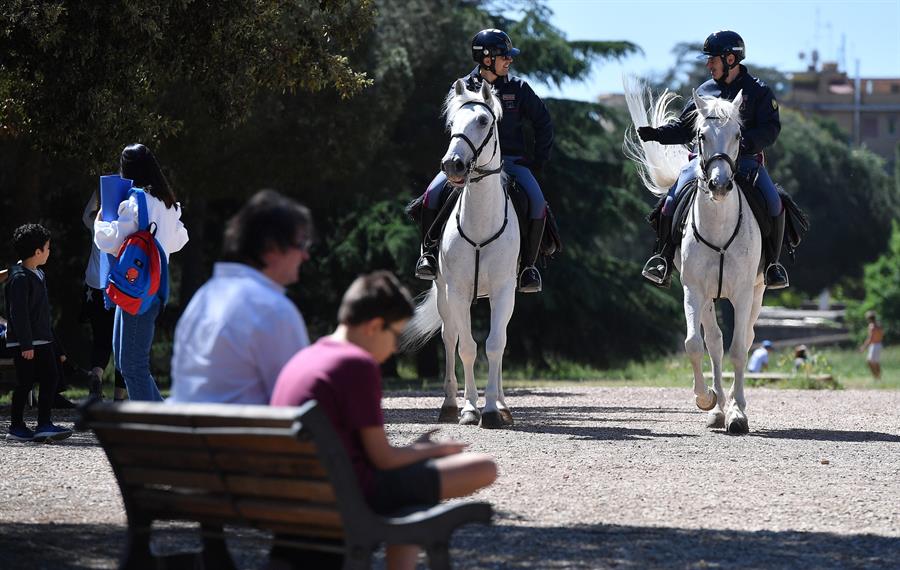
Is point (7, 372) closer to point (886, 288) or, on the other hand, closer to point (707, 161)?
point (707, 161)

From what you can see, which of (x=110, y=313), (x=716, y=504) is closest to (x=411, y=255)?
(x=110, y=313)

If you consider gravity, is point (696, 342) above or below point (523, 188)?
below

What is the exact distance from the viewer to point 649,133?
533 inches

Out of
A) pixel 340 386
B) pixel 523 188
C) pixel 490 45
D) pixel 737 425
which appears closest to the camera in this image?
pixel 340 386

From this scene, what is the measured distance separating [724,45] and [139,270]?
5.63 meters

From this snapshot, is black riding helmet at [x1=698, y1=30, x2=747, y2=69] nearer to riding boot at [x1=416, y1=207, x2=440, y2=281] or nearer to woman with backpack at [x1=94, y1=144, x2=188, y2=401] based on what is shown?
riding boot at [x1=416, y1=207, x2=440, y2=281]

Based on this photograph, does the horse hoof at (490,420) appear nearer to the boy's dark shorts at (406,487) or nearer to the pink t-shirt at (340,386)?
the boy's dark shorts at (406,487)

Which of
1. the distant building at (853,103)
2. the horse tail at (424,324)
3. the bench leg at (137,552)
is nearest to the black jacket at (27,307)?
the horse tail at (424,324)

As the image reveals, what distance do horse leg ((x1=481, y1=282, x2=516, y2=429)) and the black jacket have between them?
11.9 feet

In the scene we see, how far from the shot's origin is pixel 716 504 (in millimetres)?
8594

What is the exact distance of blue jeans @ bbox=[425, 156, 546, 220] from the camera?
1322cm

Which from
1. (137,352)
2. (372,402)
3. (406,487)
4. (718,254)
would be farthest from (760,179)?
(372,402)

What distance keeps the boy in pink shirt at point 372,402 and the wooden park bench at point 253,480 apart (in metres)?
0.12

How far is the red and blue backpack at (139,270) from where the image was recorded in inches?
405
